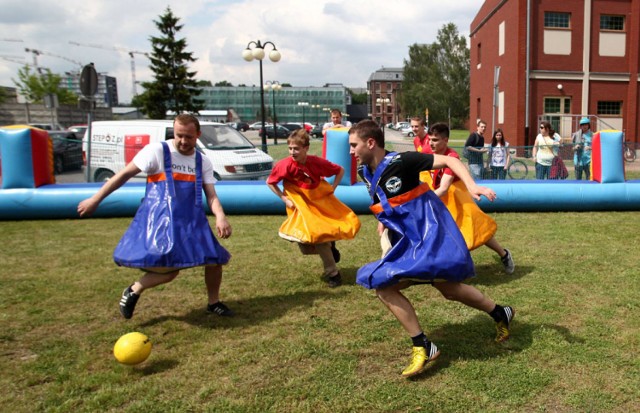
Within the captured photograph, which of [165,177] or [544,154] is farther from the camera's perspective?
[544,154]

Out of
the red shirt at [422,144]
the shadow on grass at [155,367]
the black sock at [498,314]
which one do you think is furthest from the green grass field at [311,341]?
the red shirt at [422,144]

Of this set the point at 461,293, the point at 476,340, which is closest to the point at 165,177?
the point at 461,293

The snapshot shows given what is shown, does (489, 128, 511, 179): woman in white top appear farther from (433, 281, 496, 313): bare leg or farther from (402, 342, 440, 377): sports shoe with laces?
(402, 342, 440, 377): sports shoe with laces

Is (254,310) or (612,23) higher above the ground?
(612,23)

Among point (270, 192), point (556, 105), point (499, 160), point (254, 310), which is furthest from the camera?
point (556, 105)

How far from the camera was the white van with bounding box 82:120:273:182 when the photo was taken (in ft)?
40.4

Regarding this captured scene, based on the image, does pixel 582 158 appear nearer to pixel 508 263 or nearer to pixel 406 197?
pixel 508 263

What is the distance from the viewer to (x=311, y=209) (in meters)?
5.94

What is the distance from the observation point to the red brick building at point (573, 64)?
83.0 feet

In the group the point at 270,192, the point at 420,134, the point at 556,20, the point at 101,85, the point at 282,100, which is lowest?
the point at 270,192

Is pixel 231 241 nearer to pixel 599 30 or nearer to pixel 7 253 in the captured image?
pixel 7 253

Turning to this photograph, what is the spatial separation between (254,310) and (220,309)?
0.34 m

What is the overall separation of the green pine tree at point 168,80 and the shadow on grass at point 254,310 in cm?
5138

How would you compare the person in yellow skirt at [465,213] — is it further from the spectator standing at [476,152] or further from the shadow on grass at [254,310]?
the spectator standing at [476,152]
